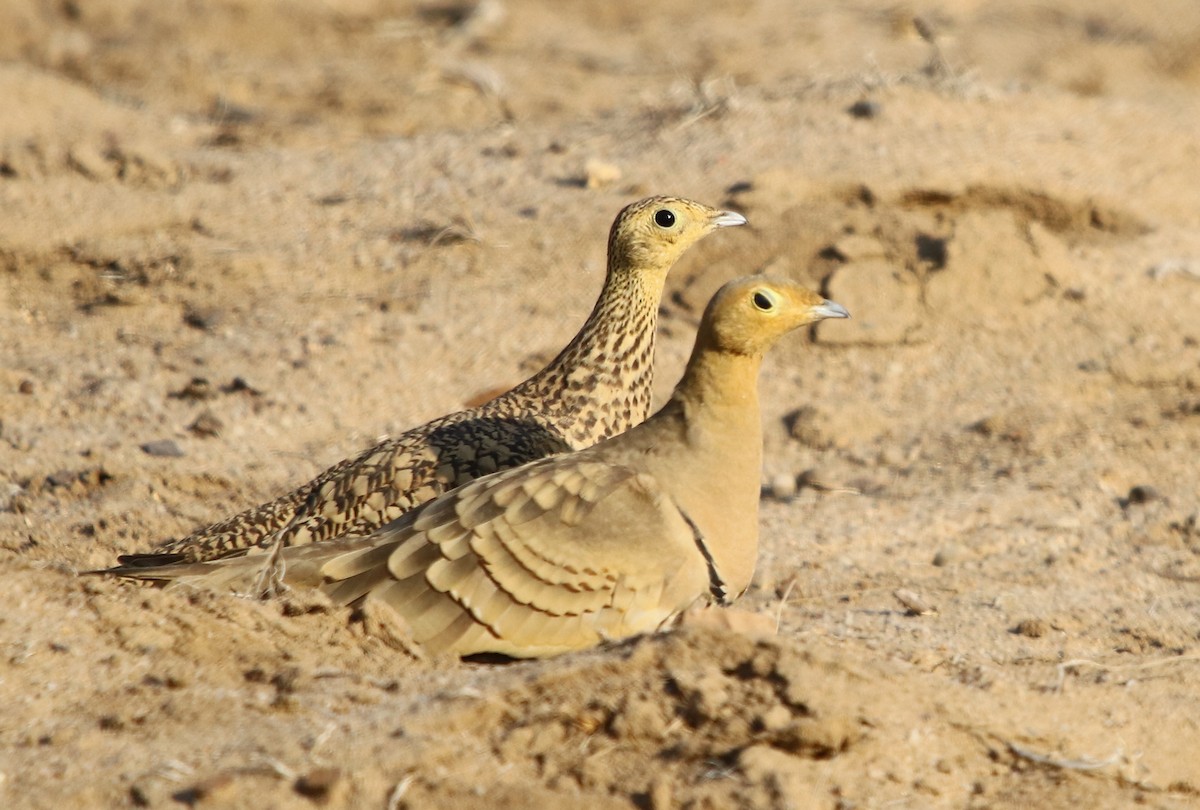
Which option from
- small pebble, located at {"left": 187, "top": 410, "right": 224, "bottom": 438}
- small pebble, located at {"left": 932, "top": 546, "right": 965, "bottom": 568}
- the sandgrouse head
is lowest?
small pebble, located at {"left": 187, "top": 410, "right": 224, "bottom": 438}

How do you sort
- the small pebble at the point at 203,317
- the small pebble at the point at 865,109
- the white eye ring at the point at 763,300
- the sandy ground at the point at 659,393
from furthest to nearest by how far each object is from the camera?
the small pebble at the point at 865,109
the small pebble at the point at 203,317
the white eye ring at the point at 763,300
the sandy ground at the point at 659,393

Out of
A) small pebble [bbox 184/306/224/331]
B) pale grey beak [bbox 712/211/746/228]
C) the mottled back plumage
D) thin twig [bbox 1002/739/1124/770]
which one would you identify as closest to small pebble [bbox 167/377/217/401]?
small pebble [bbox 184/306/224/331]

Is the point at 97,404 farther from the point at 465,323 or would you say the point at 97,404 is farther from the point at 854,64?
the point at 854,64

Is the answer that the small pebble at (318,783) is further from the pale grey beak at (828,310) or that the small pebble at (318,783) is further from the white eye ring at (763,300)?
the pale grey beak at (828,310)

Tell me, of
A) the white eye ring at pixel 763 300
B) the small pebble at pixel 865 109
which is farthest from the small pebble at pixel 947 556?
the small pebble at pixel 865 109

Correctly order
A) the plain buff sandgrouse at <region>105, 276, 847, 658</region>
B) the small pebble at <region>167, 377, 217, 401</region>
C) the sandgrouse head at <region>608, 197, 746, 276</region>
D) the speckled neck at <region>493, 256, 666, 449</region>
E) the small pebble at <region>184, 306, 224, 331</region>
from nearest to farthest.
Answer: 1. the plain buff sandgrouse at <region>105, 276, 847, 658</region>
2. the speckled neck at <region>493, 256, 666, 449</region>
3. the sandgrouse head at <region>608, 197, 746, 276</region>
4. the small pebble at <region>167, 377, 217, 401</region>
5. the small pebble at <region>184, 306, 224, 331</region>

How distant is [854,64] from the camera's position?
40.6 ft

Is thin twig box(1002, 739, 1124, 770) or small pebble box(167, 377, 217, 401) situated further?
small pebble box(167, 377, 217, 401)

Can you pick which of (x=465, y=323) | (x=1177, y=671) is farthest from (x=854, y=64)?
(x=1177, y=671)

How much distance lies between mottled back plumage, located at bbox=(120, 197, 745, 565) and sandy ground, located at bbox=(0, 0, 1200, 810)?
714 millimetres

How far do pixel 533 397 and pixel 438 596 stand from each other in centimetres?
146

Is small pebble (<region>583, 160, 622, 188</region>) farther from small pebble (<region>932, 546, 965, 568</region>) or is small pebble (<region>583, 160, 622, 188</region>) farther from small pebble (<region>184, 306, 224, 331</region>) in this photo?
small pebble (<region>932, 546, 965, 568</region>)

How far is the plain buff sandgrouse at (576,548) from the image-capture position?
4.47 metres

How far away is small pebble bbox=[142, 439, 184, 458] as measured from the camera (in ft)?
22.5
